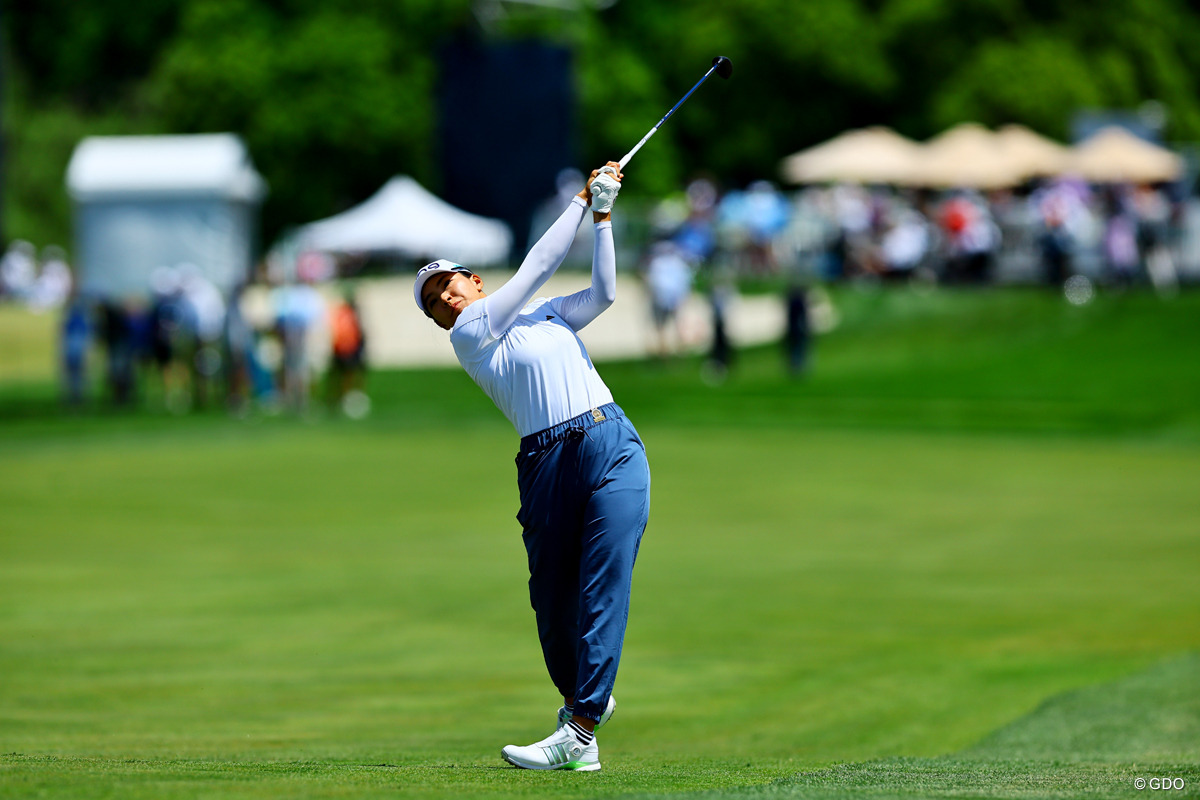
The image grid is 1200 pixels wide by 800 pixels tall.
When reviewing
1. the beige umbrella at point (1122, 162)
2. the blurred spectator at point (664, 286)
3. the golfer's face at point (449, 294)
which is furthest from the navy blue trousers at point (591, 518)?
the beige umbrella at point (1122, 162)

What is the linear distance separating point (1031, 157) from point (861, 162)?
4.01 meters

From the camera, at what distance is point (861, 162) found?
42875 mm

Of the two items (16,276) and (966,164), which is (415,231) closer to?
(966,164)

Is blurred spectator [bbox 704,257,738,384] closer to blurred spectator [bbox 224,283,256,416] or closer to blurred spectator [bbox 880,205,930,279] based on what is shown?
blurred spectator [bbox 880,205,930,279]

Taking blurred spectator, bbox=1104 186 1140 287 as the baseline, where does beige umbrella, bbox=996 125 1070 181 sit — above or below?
above

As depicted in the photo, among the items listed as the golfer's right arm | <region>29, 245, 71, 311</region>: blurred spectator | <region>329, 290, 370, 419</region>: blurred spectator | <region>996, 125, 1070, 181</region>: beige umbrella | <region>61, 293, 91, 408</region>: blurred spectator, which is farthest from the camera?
<region>29, 245, 71, 311</region>: blurred spectator

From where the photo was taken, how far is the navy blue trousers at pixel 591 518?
7332mm

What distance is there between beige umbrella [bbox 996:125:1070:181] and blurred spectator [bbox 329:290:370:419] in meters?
17.9

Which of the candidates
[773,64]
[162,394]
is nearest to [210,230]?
[162,394]

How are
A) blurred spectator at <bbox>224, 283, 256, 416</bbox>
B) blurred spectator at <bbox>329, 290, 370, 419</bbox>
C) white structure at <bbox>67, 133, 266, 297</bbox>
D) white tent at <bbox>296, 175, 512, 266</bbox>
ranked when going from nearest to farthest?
blurred spectator at <bbox>329, 290, 370, 419</bbox> < blurred spectator at <bbox>224, 283, 256, 416</bbox> < white structure at <bbox>67, 133, 266, 297</bbox> < white tent at <bbox>296, 175, 512, 266</bbox>

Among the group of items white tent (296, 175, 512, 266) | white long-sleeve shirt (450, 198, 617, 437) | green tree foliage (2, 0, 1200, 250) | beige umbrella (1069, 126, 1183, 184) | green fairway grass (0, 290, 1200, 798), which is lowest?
green fairway grass (0, 290, 1200, 798)

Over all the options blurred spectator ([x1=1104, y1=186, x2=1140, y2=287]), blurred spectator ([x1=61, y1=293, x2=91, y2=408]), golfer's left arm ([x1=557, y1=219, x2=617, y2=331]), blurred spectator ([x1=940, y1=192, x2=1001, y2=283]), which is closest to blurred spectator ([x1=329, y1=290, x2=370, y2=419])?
blurred spectator ([x1=61, y1=293, x2=91, y2=408])

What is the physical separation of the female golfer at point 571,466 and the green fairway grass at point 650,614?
0.46 meters

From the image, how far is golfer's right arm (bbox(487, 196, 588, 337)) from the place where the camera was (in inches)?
285
